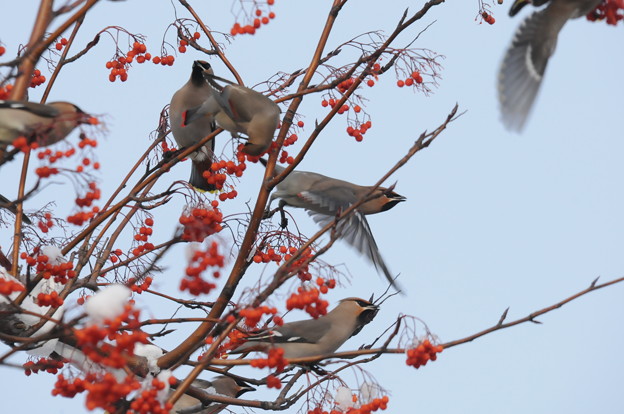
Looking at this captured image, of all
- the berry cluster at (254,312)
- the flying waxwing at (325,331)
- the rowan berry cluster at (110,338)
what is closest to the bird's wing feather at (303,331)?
the flying waxwing at (325,331)

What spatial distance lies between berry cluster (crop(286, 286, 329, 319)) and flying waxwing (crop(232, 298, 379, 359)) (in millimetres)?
1185

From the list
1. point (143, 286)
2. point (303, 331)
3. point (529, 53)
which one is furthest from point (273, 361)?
point (529, 53)

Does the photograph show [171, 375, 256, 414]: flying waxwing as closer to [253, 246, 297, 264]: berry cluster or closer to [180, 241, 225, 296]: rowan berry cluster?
[253, 246, 297, 264]: berry cluster

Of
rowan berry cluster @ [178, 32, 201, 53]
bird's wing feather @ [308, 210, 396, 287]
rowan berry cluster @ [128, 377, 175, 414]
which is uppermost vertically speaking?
rowan berry cluster @ [178, 32, 201, 53]

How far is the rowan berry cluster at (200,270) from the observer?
2752mm

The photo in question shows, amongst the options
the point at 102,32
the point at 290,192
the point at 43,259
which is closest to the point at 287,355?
the point at 290,192

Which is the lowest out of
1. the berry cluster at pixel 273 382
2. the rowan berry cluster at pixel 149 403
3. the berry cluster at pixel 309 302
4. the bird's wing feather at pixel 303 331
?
the rowan berry cluster at pixel 149 403

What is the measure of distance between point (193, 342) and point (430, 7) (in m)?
1.40

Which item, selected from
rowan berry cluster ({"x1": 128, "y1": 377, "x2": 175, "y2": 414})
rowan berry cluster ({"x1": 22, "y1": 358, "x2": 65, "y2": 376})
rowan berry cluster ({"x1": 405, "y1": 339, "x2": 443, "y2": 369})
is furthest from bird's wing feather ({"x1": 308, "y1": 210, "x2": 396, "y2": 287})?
rowan berry cluster ({"x1": 128, "y1": 377, "x2": 175, "y2": 414})

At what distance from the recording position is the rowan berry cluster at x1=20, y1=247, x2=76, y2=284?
314 cm

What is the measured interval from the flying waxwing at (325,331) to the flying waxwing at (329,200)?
0.99ft

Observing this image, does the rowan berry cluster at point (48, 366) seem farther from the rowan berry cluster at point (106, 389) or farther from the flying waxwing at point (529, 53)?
the flying waxwing at point (529, 53)

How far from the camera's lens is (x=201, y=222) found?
9.77 feet

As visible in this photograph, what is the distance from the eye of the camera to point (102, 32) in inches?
152
